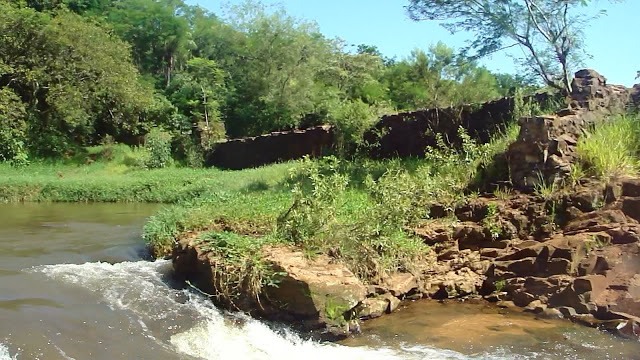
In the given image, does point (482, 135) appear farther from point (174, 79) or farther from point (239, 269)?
point (174, 79)

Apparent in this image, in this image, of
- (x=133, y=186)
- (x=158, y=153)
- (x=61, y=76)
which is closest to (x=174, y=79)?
(x=61, y=76)

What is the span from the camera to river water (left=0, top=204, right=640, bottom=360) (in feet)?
17.8

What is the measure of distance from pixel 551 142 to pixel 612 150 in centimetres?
83

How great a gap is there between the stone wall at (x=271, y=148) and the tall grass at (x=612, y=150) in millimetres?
10020

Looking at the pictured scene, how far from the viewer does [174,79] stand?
32.2 m

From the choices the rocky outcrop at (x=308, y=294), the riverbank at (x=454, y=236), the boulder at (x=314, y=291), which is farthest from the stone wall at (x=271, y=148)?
the boulder at (x=314, y=291)

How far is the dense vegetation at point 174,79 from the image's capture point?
24.2 metres

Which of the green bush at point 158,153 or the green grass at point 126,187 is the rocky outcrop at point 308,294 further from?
the green bush at point 158,153

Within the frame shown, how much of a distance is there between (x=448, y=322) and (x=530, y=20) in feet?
28.9

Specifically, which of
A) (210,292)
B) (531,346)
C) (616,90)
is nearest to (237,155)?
(616,90)

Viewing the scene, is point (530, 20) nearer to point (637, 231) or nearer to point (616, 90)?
point (616, 90)

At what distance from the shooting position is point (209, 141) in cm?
2623

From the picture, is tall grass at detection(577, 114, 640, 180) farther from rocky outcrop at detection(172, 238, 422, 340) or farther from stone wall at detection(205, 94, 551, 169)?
rocky outcrop at detection(172, 238, 422, 340)

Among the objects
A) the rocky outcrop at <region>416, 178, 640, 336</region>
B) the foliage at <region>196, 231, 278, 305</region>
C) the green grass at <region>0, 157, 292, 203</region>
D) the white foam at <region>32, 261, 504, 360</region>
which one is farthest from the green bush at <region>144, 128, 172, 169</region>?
the foliage at <region>196, 231, 278, 305</region>
